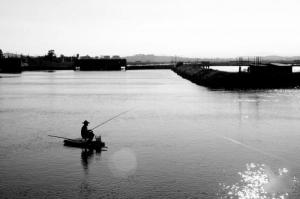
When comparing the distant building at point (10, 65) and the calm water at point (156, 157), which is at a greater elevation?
the distant building at point (10, 65)

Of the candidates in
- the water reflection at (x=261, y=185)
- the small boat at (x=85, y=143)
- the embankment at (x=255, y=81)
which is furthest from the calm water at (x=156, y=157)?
the embankment at (x=255, y=81)

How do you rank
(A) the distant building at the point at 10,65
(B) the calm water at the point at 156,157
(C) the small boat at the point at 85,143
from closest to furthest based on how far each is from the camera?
(B) the calm water at the point at 156,157 → (C) the small boat at the point at 85,143 → (A) the distant building at the point at 10,65

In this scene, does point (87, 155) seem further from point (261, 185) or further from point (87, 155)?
point (261, 185)

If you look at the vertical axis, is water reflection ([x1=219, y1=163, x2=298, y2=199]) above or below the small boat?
below

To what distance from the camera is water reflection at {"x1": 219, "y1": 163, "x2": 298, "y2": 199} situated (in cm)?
1820

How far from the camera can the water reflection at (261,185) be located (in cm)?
1820

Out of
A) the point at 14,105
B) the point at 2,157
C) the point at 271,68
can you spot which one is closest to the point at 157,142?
the point at 2,157

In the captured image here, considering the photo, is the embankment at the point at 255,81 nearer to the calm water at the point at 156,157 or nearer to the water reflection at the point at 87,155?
the calm water at the point at 156,157

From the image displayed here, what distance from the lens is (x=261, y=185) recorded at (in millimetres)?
19547

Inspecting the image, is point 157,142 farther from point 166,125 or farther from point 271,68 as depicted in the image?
point 271,68

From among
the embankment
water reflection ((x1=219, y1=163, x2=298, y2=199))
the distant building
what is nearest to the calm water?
water reflection ((x1=219, y1=163, x2=298, y2=199))

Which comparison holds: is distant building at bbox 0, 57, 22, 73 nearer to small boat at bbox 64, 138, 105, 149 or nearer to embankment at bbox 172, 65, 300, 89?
embankment at bbox 172, 65, 300, 89

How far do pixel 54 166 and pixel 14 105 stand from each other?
118ft

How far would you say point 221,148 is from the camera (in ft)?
88.7
